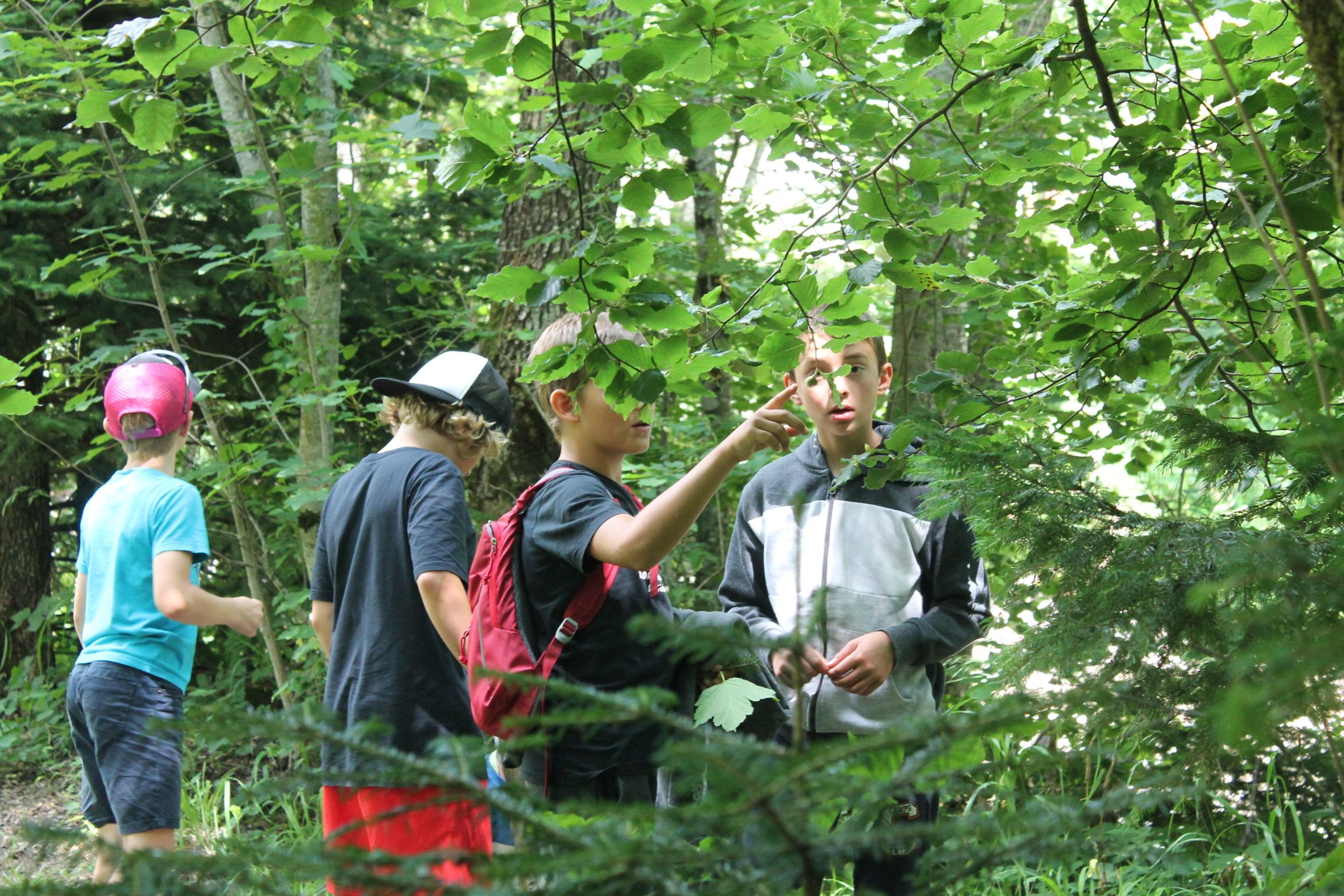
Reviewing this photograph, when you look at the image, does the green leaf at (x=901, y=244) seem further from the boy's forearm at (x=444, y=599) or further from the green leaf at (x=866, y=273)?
the boy's forearm at (x=444, y=599)

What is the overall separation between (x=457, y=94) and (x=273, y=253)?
3.76 meters

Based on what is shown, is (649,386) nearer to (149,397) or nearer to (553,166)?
(553,166)

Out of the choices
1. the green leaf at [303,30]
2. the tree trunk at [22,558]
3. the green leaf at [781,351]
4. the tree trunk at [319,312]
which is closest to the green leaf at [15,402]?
the green leaf at [303,30]

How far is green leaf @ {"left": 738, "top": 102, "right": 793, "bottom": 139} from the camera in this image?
2150 mm

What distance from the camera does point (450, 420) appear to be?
2.92m

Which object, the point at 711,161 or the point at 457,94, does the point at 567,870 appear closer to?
the point at 711,161

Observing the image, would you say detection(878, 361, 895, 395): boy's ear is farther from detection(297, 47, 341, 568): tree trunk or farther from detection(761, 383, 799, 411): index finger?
detection(297, 47, 341, 568): tree trunk

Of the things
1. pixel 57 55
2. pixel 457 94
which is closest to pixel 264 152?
pixel 57 55

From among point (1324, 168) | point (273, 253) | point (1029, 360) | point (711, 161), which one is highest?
point (711, 161)

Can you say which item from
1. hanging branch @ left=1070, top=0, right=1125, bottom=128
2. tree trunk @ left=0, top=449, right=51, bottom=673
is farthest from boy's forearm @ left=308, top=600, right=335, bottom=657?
tree trunk @ left=0, top=449, right=51, bottom=673

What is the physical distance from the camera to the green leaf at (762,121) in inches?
84.7

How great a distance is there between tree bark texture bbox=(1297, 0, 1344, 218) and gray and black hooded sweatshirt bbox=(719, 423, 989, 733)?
151cm

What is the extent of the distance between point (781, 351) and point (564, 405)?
0.60 metres

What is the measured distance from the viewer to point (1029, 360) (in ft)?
8.03
